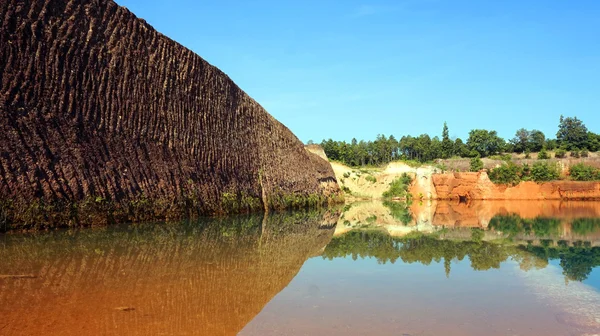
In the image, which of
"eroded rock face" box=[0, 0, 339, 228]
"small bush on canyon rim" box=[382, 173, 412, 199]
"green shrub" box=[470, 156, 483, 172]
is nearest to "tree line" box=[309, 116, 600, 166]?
"green shrub" box=[470, 156, 483, 172]

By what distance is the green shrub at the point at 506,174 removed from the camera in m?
46.3

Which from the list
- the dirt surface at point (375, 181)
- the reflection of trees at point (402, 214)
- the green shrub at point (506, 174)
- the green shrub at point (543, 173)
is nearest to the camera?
the reflection of trees at point (402, 214)

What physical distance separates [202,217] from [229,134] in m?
5.52

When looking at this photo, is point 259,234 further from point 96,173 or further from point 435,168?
point 435,168

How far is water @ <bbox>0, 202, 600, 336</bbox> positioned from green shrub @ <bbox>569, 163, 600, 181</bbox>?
41.9 metres

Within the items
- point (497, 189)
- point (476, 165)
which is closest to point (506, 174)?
point (497, 189)

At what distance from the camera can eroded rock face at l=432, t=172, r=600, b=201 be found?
43156 millimetres

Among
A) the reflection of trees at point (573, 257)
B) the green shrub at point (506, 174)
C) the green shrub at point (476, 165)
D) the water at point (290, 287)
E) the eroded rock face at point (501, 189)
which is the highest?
the green shrub at point (476, 165)

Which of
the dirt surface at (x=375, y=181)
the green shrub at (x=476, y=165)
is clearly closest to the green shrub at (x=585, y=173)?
the green shrub at (x=476, y=165)

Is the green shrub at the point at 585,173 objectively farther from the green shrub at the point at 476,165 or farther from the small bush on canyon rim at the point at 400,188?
the small bush on canyon rim at the point at 400,188

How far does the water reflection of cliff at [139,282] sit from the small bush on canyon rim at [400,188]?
117 feet

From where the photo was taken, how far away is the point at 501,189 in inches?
1764

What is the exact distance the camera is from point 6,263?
7387 millimetres

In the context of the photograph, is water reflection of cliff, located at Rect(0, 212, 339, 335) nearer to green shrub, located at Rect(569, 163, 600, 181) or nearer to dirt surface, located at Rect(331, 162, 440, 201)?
dirt surface, located at Rect(331, 162, 440, 201)
